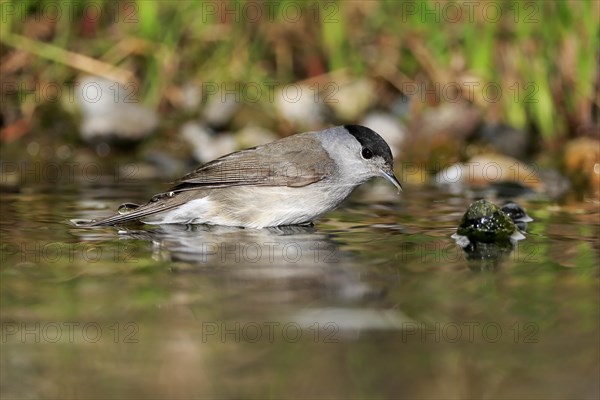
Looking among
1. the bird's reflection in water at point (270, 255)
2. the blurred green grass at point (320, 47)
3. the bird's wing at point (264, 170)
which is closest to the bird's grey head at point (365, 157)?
the bird's wing at point (264, 170)

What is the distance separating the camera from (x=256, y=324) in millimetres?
3949

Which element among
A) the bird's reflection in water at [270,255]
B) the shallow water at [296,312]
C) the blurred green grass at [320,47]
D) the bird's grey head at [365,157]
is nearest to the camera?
the shallow water at [296,312]

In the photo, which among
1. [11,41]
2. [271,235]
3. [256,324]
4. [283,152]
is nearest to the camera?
[256,324]

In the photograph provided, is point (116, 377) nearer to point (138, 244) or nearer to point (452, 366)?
point (452, 366)

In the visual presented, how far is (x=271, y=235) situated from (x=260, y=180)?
0.46 metres

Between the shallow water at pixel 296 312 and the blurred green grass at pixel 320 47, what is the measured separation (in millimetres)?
3447

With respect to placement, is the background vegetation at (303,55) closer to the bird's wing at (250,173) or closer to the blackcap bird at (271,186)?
the blackcap bird at (271,186)

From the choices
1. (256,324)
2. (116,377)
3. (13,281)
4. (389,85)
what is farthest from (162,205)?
(389,85)

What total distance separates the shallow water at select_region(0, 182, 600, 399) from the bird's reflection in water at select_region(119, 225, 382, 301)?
0.05ft

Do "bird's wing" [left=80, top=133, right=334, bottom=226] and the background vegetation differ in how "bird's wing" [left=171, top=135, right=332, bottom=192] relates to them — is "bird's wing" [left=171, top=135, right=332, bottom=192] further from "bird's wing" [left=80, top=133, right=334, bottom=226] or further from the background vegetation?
the background vegetation

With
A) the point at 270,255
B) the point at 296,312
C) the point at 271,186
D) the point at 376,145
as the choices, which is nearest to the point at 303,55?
the point at 376,145

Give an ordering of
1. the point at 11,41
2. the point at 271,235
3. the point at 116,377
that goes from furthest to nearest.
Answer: the point at 11,41 → the point at 271,235 → the point at 116,377

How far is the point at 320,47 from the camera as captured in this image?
10.7 meters

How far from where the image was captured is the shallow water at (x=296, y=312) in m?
3.27
